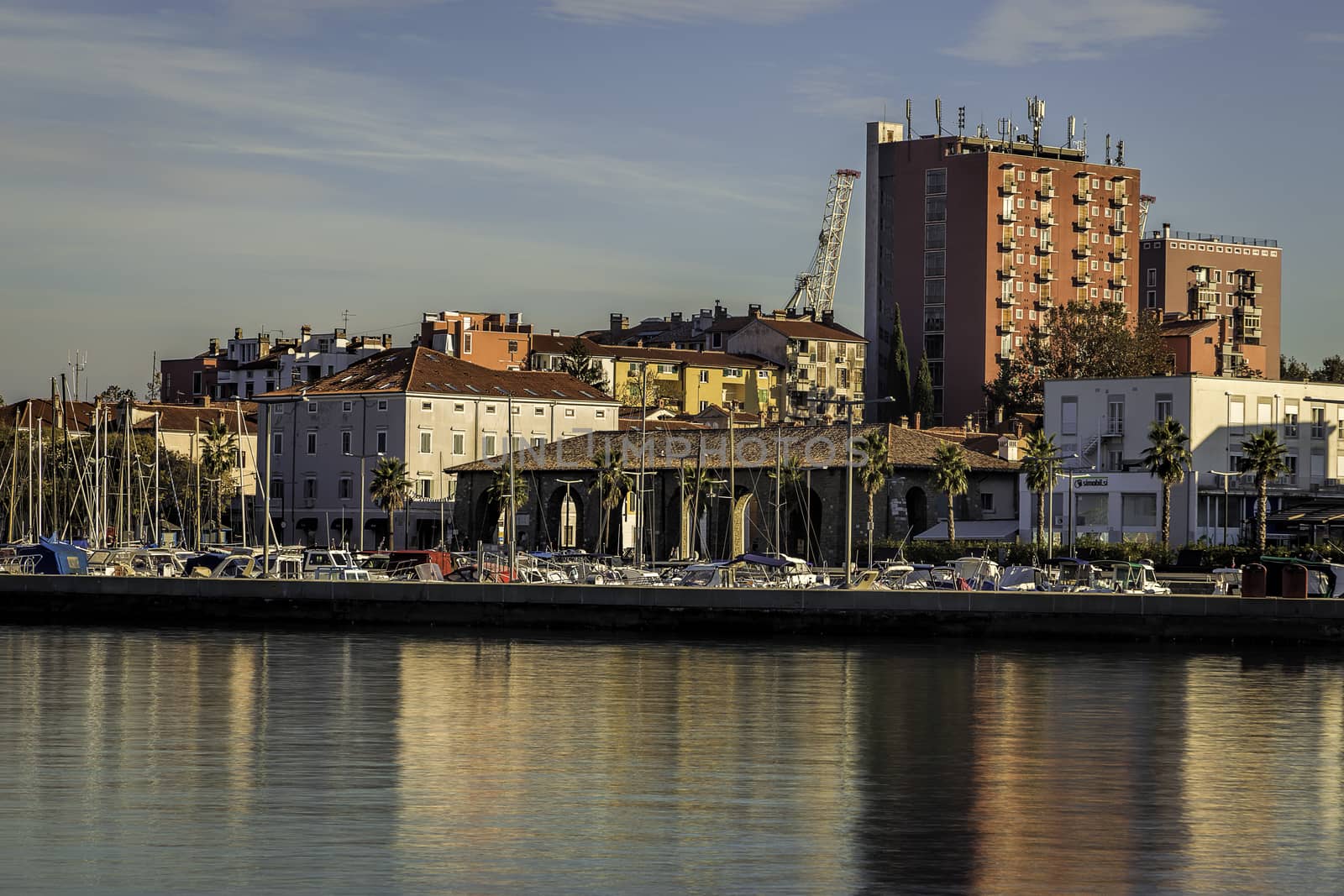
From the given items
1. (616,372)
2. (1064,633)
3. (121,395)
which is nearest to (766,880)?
(1064,633)

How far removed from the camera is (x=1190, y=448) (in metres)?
94.9

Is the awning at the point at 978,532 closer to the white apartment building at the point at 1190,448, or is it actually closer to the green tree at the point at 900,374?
the white apartment building at the point at 1190,448

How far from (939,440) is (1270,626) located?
41.1m

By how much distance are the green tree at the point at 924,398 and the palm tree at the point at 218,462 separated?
178ft

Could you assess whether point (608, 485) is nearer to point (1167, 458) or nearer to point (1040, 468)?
point (1040, 468)

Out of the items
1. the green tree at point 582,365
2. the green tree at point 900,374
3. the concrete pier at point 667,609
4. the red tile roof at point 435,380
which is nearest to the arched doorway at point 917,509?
the red tile roof at point 435,380

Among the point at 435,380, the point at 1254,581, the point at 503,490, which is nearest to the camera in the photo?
the point at 1254,581

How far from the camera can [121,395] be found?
18325 cm

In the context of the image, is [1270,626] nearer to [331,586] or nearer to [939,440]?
[331,586]

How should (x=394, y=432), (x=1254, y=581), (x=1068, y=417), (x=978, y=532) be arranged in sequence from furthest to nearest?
1. (x=394, y=432)
2. (x=978, y=532)
3. (x=1068, y=417)
4. (x=1254, y=581)

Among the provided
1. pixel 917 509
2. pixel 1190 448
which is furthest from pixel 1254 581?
pixel 917 509

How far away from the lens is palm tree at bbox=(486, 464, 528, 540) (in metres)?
107

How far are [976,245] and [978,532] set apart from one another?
66887 mm

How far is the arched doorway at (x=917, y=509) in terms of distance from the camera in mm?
101562
